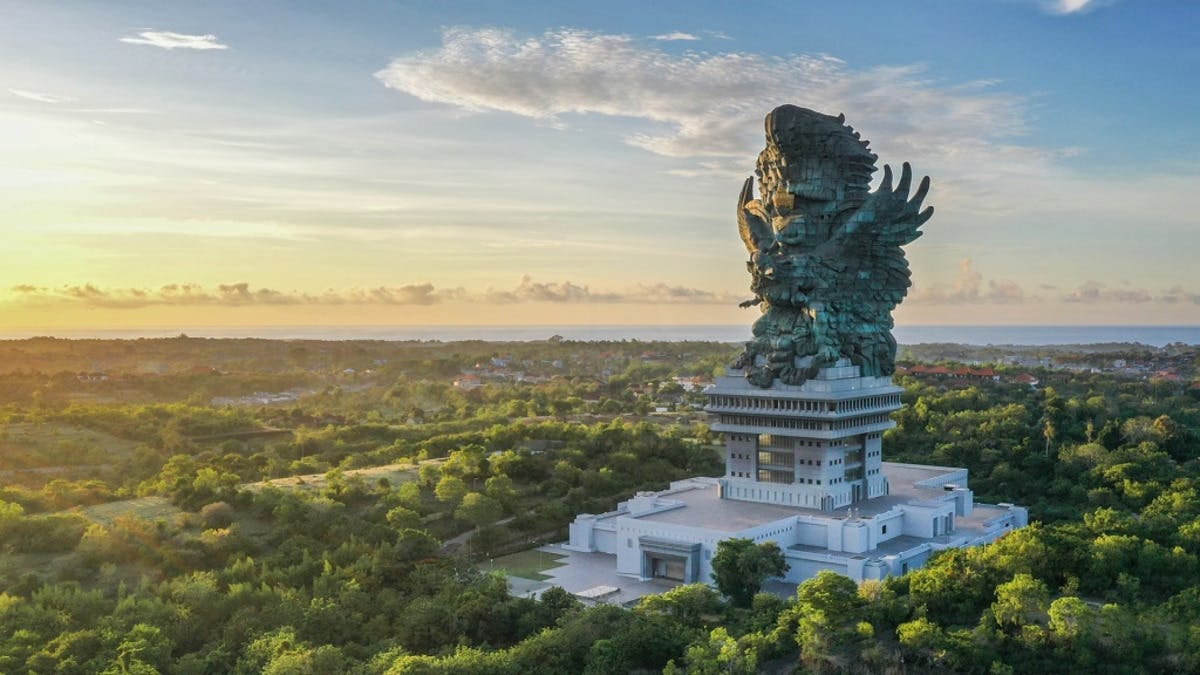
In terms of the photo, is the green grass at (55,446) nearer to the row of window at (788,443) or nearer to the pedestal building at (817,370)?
the pedestal building at (817,370)

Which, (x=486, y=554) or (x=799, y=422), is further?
(x=486, y=554)

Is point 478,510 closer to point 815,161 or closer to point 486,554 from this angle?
point 486,554

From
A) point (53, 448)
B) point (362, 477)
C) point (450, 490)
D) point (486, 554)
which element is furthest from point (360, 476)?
point (53, 448)

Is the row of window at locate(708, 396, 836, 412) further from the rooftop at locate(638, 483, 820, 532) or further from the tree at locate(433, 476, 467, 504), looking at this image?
the tree at locate(433, 476, 467, 504)

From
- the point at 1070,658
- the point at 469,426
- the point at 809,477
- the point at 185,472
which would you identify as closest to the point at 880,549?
the point at 809,477

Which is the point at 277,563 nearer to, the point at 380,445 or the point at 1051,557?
the point at 1051,557
